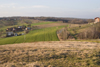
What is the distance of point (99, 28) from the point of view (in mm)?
43500

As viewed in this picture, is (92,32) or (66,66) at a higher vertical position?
(66,66)

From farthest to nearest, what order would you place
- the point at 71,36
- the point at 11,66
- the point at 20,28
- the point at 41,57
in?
the point at 20,28 → the point at 71,36 → the point at 41,57 → the point at 11,66

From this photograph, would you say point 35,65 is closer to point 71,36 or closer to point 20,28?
point 71,36

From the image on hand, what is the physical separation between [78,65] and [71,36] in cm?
3647

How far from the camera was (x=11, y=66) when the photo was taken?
6.28m

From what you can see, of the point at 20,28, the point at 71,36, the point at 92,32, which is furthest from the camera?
the point at 20,28

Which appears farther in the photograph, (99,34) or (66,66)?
(99,34)

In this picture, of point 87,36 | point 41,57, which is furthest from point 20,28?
point 41,57

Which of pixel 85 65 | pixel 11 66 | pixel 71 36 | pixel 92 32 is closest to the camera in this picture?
pixel 11 66

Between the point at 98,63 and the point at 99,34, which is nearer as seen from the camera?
the point at 98,63

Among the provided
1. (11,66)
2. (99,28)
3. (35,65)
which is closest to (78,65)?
(35,65)

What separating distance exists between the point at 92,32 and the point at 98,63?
3553 cm

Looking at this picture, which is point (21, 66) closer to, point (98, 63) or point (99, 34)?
point (98, 63)

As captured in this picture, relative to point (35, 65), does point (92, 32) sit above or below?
below
